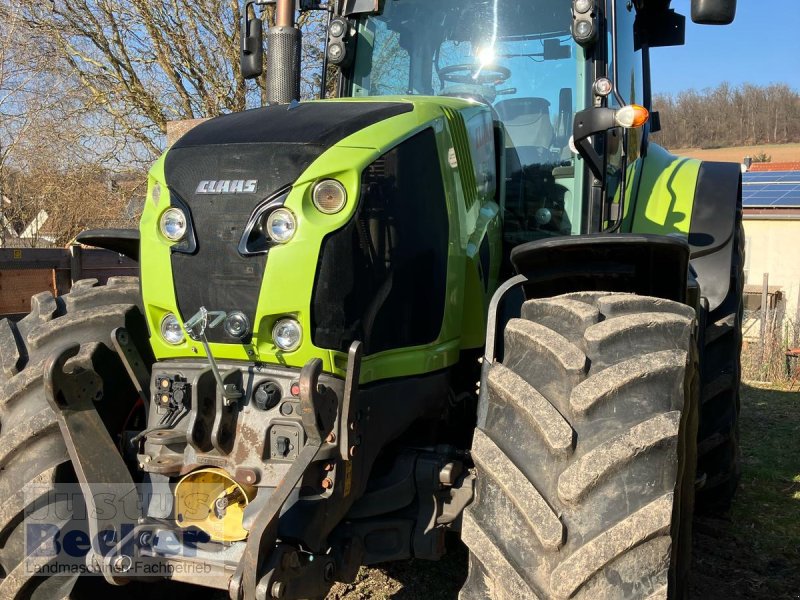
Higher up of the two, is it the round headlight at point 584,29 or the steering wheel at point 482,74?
Answer: the round headlight at point 584,29

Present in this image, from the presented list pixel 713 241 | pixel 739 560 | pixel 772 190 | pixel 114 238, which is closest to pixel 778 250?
pixel 772 190

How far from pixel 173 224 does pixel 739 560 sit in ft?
11.1

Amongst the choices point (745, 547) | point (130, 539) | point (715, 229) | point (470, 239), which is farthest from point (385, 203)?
point (745, 547)

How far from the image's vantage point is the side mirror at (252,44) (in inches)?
157

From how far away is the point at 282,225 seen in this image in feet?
8.23

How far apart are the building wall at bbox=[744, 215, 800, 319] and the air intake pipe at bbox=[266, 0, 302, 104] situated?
19.2 m

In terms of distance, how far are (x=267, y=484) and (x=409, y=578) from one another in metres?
1.72

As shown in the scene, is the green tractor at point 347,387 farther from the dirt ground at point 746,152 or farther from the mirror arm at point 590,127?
the dirt ground at point 746,152

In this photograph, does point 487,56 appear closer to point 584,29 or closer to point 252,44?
point 584,29

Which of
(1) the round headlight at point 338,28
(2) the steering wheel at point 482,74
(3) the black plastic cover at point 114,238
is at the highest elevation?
(1) the round headlight at point 338,28

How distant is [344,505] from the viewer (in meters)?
2.51

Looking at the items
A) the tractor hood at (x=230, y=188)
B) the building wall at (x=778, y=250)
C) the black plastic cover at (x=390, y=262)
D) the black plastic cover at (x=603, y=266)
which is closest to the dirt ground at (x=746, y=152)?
the building wall at (x=778, y=250)

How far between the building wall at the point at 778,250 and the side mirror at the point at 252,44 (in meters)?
19.2

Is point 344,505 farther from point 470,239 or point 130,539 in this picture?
point 470,239
